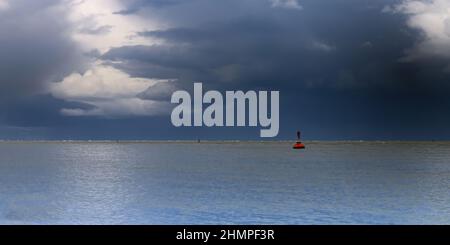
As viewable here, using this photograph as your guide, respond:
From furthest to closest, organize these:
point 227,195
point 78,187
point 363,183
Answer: point 363,183 < point 78,187 < point 227,195

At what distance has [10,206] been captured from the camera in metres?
42.6

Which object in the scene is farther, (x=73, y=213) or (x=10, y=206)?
(x=10, y=206)

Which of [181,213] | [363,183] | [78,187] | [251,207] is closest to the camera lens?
[181,213]

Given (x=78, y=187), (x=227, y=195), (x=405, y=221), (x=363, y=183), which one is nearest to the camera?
(x=405, y=221)
